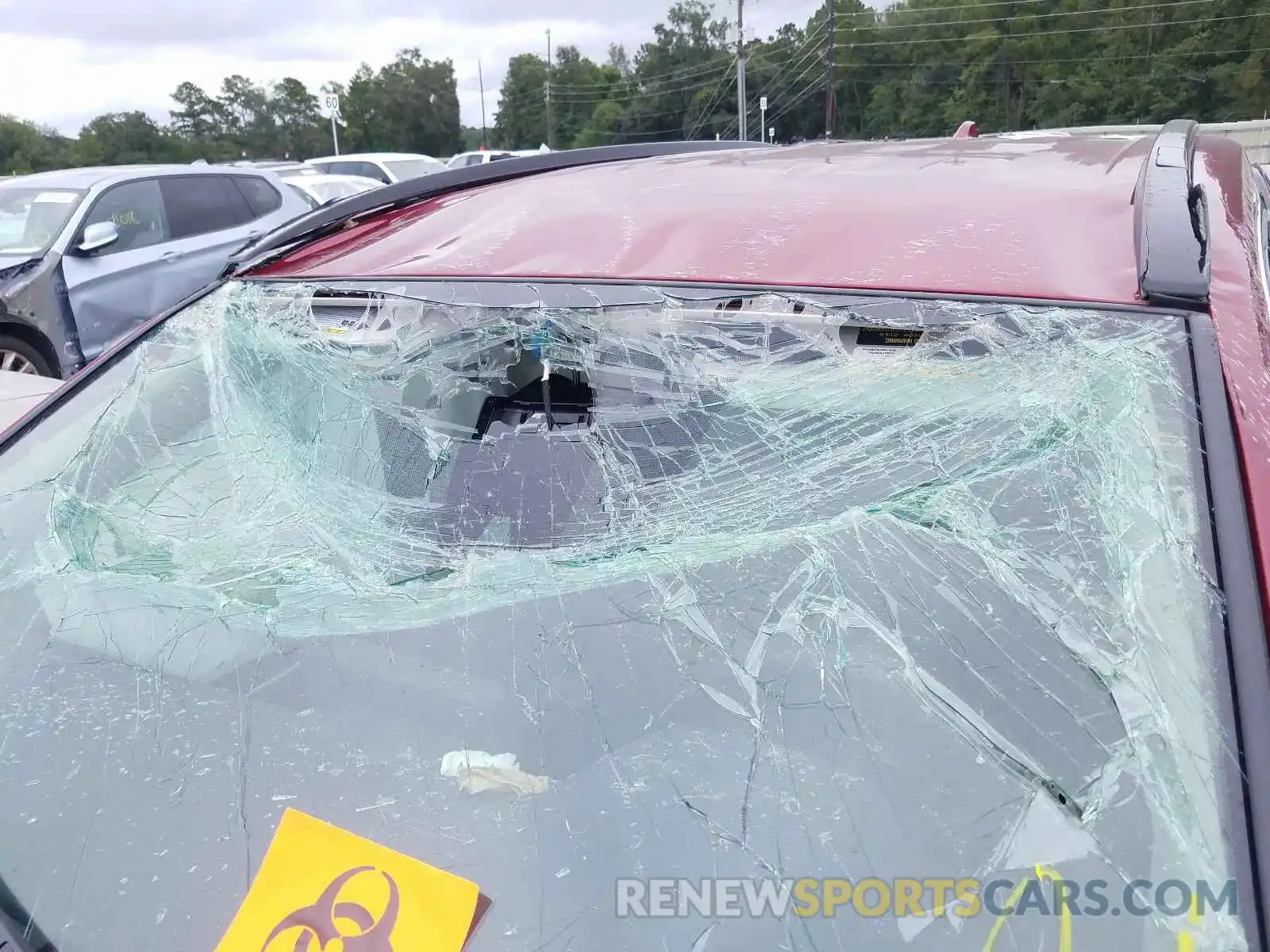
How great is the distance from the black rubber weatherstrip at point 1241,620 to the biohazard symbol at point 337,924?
32.1 inches

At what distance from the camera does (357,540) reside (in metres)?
1.46

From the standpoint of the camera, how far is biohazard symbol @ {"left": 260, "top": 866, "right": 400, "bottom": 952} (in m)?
0.91

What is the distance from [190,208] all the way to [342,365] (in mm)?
6276

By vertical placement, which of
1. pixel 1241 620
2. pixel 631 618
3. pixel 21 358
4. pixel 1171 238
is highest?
pixel 1171 238

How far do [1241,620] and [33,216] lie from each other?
724 centimetres

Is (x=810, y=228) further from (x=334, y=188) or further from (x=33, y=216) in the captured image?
(x=334, y=188)

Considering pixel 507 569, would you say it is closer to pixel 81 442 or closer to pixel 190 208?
pixel 81 442

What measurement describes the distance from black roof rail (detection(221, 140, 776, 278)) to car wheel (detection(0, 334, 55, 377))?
14.9 feet

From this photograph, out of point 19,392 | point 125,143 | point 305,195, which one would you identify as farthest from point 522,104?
point 19,392

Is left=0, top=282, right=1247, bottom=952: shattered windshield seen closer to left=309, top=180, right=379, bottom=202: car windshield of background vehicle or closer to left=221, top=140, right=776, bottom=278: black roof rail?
left=221, top=140, right=776, bottom=278: black roof rail

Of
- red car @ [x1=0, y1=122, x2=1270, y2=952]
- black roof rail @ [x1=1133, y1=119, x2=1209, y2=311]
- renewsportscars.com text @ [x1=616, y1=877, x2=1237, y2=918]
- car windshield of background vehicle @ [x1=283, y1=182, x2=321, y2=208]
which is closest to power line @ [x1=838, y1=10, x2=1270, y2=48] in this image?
car windshield of background vehicle @ [x1=283, y1=182, x2=321, y2=208]

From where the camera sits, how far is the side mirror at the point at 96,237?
5773 mm

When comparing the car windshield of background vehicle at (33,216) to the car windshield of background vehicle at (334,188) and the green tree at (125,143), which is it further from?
the green tree at (125,143)

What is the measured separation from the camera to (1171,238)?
123cm
